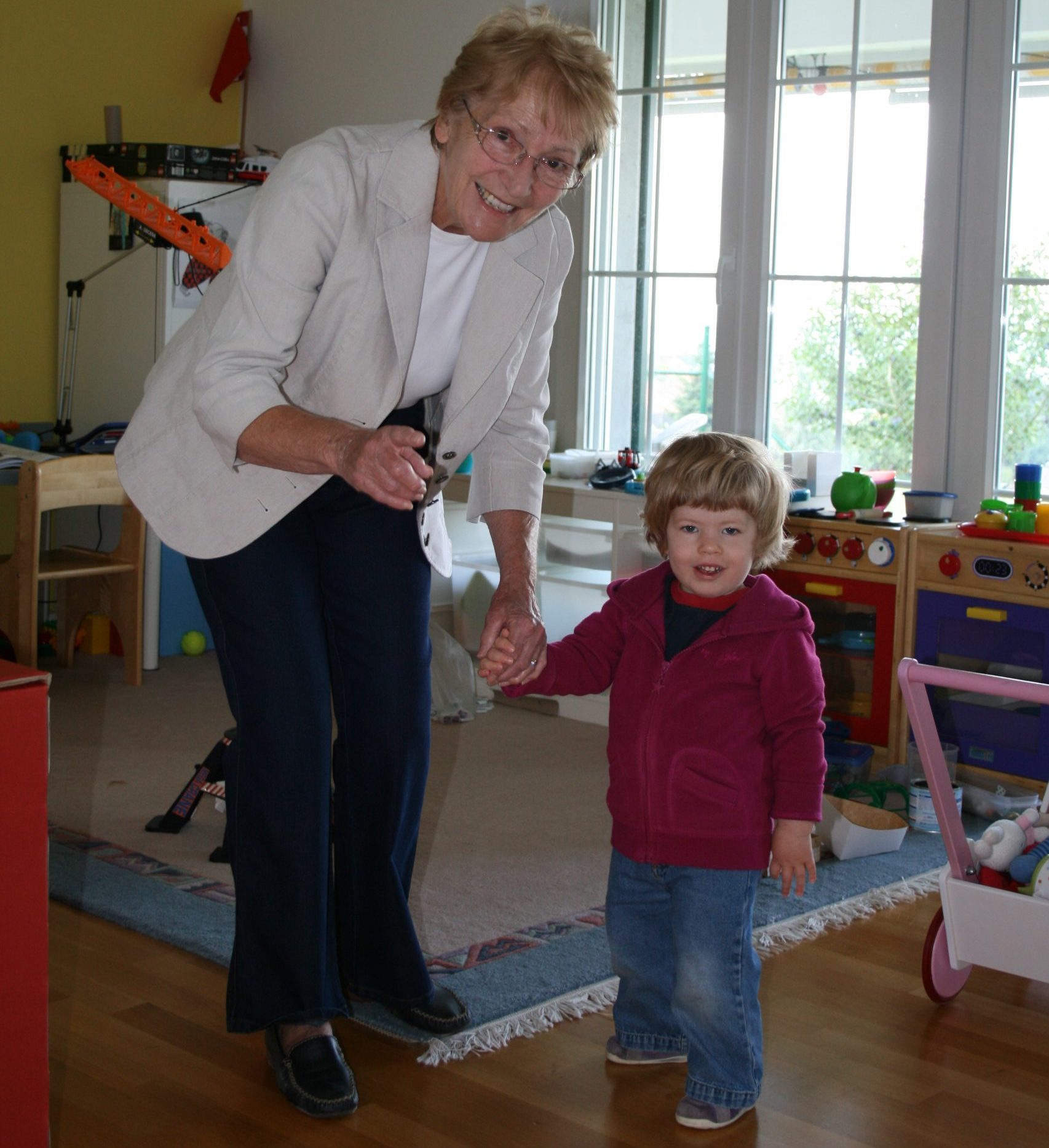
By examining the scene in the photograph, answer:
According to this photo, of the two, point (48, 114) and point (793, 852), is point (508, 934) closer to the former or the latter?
point (793, 852)

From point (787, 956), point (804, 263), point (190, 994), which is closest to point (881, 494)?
point (804, 263)

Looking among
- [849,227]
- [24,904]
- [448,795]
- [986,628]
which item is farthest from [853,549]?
[24,904]

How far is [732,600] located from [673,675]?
0.41 feet

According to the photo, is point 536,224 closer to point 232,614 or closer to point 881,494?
point 232,614

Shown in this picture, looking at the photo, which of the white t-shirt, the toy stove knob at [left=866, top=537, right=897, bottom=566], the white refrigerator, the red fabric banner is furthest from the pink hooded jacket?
the red fabric banner

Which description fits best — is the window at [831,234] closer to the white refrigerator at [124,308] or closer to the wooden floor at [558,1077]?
the white refrigerator at [124,308]

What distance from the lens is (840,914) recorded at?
2471 mm

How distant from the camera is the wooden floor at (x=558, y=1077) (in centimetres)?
170

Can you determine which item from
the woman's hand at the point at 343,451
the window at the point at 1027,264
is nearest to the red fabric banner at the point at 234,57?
the window at the point at 1027,264

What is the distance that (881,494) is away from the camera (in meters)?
3.55

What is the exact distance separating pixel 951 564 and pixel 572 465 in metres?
1.28

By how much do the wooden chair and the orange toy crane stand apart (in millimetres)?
566

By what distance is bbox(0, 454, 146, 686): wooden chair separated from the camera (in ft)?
12.0

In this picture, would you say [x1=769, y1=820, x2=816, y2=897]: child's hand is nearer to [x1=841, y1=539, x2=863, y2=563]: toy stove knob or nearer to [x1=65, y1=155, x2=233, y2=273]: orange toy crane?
[x1=841, y1=539, x2=863, y2=563]: toy stove knob
